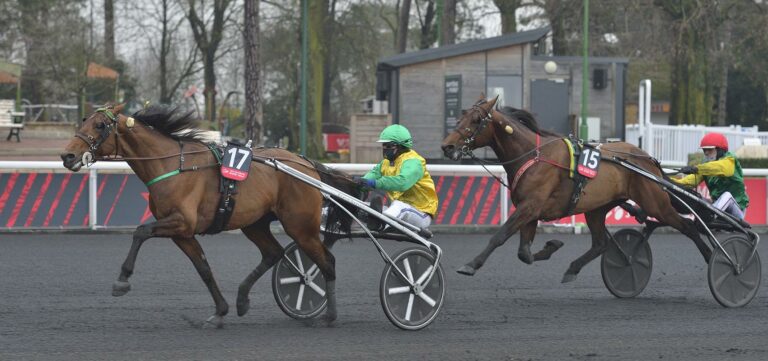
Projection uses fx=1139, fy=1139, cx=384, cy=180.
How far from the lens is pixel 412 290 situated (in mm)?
7988

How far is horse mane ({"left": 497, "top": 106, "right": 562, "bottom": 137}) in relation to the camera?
981 cm

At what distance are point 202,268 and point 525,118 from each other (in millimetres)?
3376

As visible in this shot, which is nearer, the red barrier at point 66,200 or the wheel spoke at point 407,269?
the wheel spoke at point 407,269

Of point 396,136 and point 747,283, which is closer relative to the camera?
point 396,136

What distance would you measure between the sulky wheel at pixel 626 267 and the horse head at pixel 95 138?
14.7ft

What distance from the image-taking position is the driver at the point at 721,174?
9.80 metres

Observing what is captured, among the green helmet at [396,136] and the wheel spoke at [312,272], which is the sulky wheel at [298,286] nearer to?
the wheel spoke at [312,272]

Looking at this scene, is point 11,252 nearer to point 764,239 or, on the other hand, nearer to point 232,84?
point 764,239

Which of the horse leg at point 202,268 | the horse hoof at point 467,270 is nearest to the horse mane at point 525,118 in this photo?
the horse hoof at point 467,270

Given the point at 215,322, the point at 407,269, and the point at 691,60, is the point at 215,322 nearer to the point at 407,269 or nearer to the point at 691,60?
the point at 407,269

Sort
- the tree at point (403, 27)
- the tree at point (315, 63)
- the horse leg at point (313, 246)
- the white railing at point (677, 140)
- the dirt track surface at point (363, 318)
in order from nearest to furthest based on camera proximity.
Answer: the dirt track surface at point (363, 318)
the horse leg at point (313, 246)
the white railing at point (677, 140)
the tree at point (315, 63)
the tree at point (403, 27)

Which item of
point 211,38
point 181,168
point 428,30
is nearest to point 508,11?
point 428,30

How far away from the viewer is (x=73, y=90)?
30266mm

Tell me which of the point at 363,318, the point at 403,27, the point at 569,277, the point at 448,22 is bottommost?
the point at 363,318
